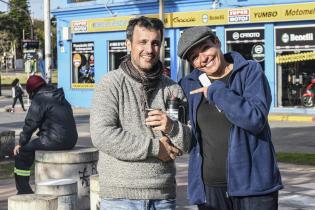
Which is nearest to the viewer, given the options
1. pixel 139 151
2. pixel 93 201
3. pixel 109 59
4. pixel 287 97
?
pixel 139 151

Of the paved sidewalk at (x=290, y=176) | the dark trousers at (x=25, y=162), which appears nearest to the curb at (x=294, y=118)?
the paved sidewalk at (x=290, y=176)

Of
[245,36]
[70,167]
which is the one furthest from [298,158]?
[245,36]

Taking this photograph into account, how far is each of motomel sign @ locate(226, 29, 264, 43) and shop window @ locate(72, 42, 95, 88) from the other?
7782 mm

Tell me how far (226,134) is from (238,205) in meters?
0.42

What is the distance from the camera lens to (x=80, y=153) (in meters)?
7.66

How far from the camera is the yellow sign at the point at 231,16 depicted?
75.8 feet

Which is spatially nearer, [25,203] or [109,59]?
[25,203]

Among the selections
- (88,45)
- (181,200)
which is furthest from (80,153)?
(88,45)

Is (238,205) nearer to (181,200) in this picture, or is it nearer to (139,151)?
(139,151)

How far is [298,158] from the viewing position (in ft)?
42.8

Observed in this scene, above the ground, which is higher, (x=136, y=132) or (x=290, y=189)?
(x=136, y=132)

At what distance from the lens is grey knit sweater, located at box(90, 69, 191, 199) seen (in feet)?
11.6

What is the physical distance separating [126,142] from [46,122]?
16.1 ft

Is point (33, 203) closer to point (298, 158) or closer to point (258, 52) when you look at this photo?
point (298, 158)
